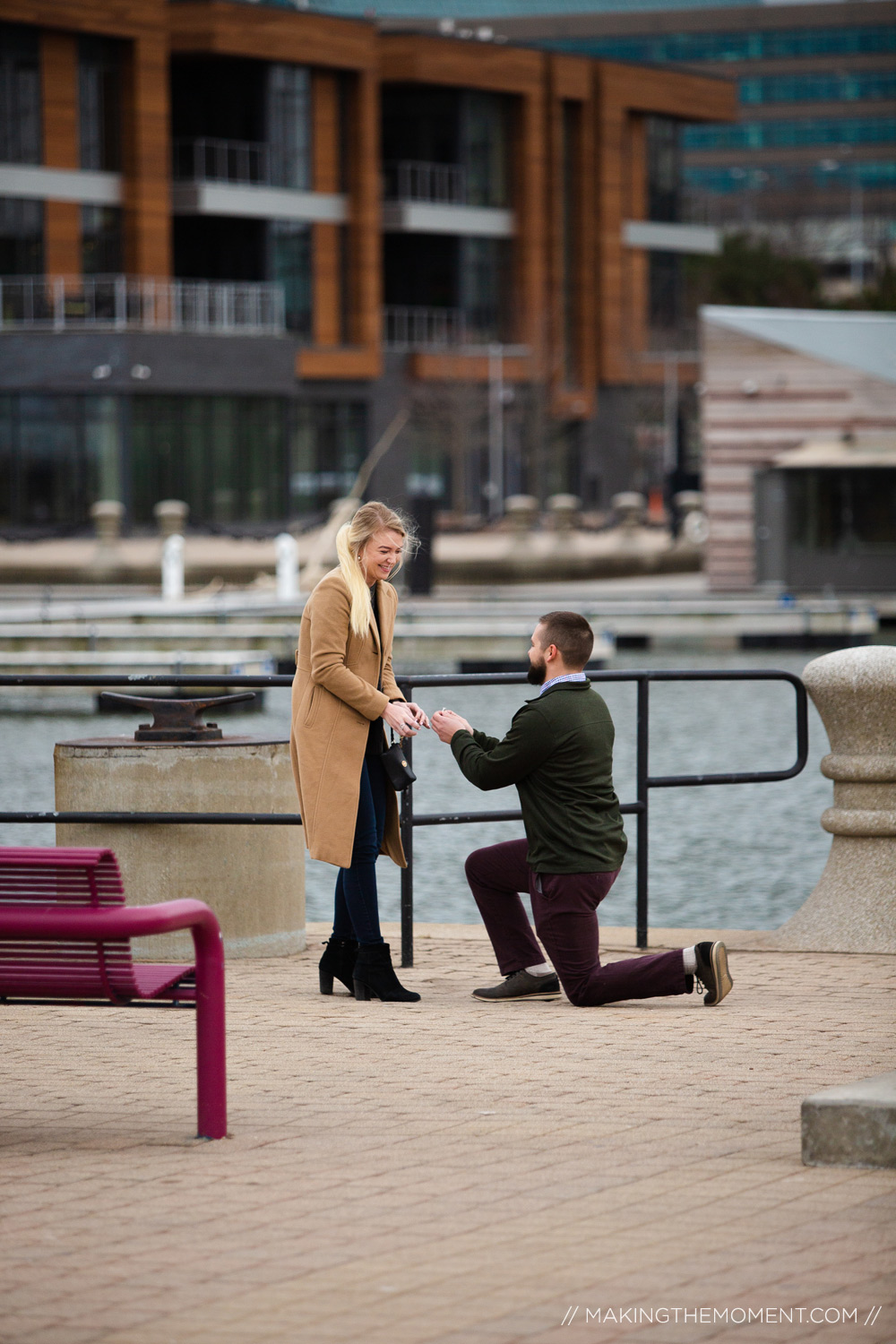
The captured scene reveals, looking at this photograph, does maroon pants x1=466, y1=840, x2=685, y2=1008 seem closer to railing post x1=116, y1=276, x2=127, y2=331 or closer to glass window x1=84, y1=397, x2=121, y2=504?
railing post x1=116, y1=276, x2=127, y2=331

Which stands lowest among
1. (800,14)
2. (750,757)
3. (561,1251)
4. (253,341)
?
(750,757)

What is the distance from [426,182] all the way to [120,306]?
16.5 m

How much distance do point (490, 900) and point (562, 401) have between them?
200 ft

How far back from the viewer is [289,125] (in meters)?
58.3

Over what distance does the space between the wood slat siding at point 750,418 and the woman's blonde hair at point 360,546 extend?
29.5 metres

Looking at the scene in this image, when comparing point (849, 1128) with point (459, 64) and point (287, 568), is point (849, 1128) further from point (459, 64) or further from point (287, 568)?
point (459, 64)

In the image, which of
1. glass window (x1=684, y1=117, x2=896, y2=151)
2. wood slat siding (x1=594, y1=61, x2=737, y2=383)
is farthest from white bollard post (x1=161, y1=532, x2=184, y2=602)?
glass window (x1=684, y1=117, x2=896, y2=151)

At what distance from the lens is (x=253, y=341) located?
177ft

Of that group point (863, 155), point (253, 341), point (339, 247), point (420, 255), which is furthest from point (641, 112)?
point (863, 155)

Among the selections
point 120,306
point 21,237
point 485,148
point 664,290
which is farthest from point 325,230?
point 664,290

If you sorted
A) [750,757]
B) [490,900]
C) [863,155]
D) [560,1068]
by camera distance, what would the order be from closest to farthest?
→ [560,1068]
[490,900]
[750,757]
[863,155]

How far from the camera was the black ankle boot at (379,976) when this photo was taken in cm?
729

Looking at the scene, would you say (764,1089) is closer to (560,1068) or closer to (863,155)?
(560,1068)

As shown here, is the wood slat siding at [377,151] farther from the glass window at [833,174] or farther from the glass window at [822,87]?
the glass window at [822,87]
